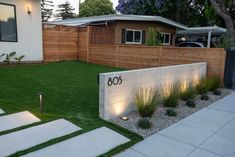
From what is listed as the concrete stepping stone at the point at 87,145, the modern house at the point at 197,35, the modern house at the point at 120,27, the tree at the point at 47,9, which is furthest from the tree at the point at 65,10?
the concrete stepping stone at the point at 87,145

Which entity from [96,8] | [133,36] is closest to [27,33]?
[133,36]

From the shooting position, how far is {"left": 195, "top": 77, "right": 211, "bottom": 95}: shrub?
22.8ft

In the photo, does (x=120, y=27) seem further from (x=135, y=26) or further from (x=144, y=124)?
(x=144, y=124)

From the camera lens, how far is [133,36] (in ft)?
51.1

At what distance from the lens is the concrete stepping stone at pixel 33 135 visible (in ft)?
10.4

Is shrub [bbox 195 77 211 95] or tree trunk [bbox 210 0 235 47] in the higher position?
tree trunk [bbox 210 0 235 47]

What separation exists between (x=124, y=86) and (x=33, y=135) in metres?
1.93

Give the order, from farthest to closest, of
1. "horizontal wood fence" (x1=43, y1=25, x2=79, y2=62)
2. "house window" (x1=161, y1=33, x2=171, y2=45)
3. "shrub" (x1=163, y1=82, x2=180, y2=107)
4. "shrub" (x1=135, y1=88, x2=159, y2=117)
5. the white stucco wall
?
"house window" (x1=161, y1=33, x2=171, y2=45), "horizontal wood fence" (x1=43, y1=25, x2=79, y2=62), the white stucco wall, "shrub" (x1=163, y1=82, x2=180, y2=107), "shrub" (x1=135, y1=88, x2=159, y2=117)

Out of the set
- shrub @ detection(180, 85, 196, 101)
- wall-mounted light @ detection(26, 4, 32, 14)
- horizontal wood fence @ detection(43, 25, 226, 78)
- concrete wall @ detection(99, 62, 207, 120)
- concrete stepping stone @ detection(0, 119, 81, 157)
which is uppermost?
wall-mounted light @ detection(26, 4, 32, 14)

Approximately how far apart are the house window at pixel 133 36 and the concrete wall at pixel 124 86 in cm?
935

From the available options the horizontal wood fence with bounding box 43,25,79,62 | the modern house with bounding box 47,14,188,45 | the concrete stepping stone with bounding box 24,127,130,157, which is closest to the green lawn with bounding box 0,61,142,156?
the concrete stepping stone with bounding box 24,127,130,157

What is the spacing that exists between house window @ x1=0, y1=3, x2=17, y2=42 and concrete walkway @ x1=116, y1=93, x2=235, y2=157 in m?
9.06

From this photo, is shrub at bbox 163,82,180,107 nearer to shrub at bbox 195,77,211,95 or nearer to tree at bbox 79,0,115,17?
shrub at bbox 195,77,211,95

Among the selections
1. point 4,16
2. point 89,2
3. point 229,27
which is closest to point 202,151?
point 229,27
